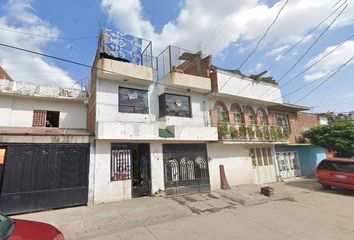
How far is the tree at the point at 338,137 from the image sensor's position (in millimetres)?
17219

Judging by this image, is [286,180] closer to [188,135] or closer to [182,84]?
[188,135]

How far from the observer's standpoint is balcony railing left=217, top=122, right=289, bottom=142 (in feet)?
46.9

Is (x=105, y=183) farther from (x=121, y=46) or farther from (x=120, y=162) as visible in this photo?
(x=121, y=46)

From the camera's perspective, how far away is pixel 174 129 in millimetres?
12227

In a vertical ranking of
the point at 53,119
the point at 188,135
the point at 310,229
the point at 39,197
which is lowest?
the point at 310,229

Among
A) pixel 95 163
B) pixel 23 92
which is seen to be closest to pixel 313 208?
pixel 95 163

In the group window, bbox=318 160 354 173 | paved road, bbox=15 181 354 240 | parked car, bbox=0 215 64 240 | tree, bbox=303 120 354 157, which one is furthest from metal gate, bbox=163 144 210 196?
tree, bbox=303 120 354 157

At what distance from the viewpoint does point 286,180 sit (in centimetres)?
1769

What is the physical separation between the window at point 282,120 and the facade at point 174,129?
2.47 metres

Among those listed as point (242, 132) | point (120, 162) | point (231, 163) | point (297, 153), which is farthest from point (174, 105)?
point (297, 153)

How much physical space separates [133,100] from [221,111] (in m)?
6.70

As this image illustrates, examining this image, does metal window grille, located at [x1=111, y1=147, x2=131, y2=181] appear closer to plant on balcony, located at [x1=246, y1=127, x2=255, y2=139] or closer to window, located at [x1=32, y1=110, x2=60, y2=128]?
window, located at [x1=32, y1=110, x2=60, y2=128]

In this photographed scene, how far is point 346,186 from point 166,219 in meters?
10.9

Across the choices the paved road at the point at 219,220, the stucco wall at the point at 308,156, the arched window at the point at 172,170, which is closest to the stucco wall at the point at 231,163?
the arched window at the point at 172,170
